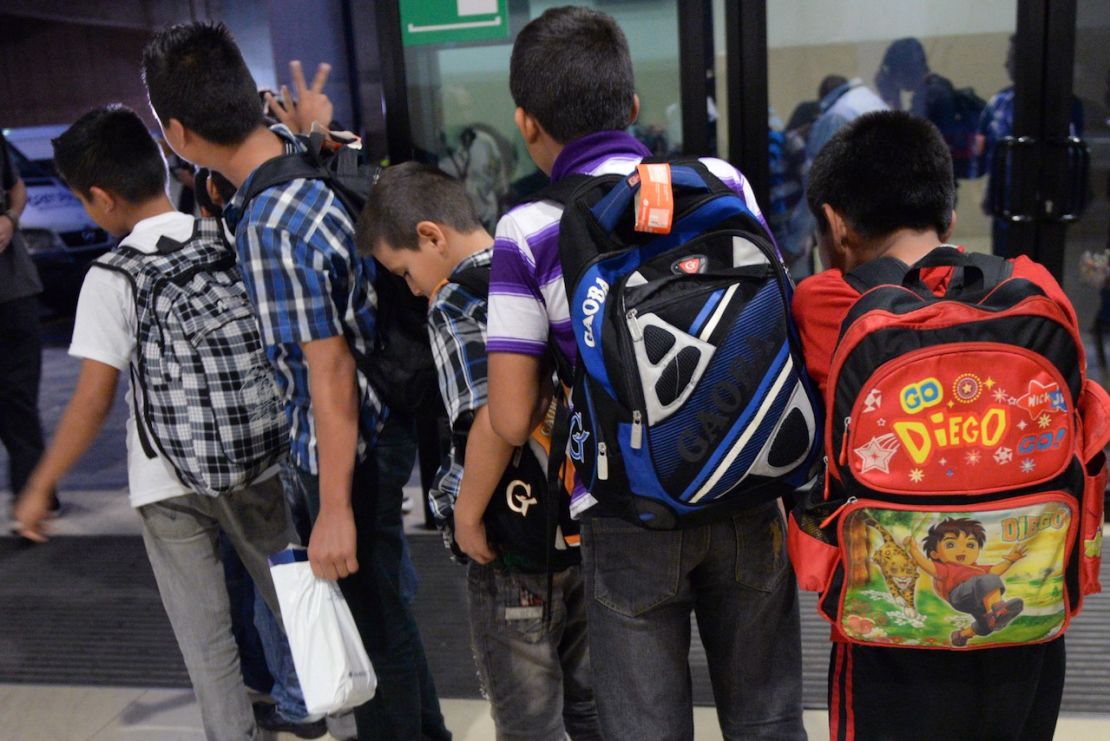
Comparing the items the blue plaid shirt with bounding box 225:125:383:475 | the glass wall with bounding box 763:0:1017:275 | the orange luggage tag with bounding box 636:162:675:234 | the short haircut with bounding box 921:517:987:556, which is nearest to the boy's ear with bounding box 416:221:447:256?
the blue plaid shirt with bounding box 225:125:383:475

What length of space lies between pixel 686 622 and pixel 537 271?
2.01 ft

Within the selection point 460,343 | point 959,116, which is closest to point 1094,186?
point 959,116

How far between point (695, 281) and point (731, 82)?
257 centimetres

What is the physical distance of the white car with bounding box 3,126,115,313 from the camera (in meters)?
8.36

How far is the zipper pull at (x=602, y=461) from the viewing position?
1478 mm

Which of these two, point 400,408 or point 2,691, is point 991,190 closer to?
point 400,408

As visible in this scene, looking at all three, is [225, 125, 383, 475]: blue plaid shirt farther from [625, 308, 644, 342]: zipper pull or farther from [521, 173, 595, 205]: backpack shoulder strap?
[625, 308, 644, 342]: zipper pull

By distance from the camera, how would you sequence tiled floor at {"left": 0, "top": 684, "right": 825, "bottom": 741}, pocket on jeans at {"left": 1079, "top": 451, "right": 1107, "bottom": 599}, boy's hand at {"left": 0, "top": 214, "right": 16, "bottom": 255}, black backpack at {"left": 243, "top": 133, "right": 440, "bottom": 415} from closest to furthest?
pocket on jeans at {"left": 1079, "top": 451, "right": 1107, "bottom": 599}
black backpack at {"left": 243, "top": 133, "right": 440, "bottom": 415}
tiled floor at {"left": 0, "top": 684, "right": 825, "bottom": 741}
boy's hand at {"left": 0, "top": 214, "right": 16, "bottom": 255}

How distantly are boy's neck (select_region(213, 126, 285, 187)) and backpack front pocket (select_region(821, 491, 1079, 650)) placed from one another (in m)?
1.39

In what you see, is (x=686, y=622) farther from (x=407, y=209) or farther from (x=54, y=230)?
(x=54, y=230)

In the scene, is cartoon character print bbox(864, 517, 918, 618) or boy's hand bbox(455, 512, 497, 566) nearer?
cartoon character print bbox(864, 517, 918, 618)

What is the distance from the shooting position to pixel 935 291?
5.00ft


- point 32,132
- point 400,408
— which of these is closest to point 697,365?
point 400,408

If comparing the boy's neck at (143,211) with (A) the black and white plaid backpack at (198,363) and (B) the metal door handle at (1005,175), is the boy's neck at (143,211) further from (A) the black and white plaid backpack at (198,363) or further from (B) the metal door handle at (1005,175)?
(B) the metal door handle at (1005,175)
